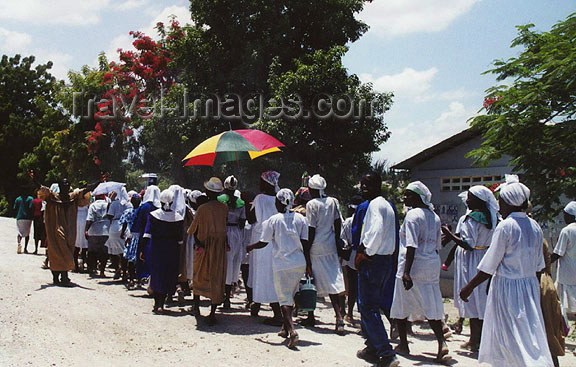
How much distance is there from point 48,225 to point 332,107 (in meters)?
8.84

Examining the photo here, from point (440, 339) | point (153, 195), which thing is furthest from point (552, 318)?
point (153, 195)

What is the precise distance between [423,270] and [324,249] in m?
1.79

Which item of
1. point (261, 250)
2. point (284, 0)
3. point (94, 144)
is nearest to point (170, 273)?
point (261, 250)

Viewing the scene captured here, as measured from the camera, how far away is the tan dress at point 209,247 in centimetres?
801

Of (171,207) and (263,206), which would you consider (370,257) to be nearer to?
(263,206)

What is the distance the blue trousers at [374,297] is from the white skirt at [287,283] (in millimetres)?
1118

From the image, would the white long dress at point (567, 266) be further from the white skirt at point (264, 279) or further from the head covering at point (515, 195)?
the white skirt at point (264, 279)

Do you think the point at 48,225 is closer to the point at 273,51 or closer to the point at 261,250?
the point at 261,250

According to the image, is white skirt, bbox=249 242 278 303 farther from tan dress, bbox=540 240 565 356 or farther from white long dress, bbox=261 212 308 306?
tan dress, bbox=540 240 565 356

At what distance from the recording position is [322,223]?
7.80 m

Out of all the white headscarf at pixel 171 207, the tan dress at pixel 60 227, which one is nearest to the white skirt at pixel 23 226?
the tan dress at pixel 60 227

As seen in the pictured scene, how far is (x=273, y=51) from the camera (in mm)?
17281

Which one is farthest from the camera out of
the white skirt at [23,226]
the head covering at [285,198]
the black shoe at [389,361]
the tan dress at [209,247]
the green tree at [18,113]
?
the green tree at [18,113]

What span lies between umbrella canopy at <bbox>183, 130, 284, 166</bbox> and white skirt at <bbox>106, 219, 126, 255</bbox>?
117 inches
